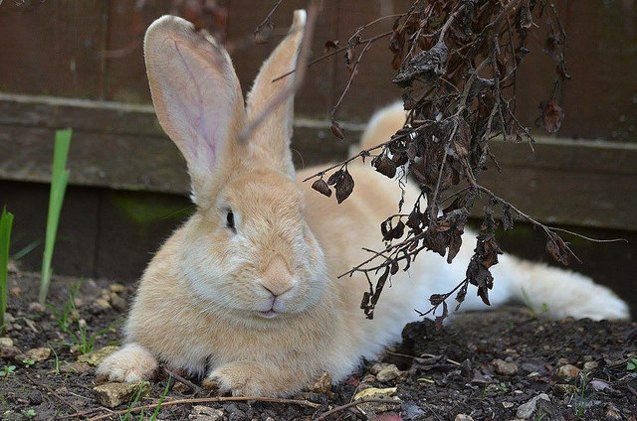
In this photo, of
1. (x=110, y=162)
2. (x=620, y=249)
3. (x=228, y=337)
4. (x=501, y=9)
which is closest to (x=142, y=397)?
(x=228, y=337)

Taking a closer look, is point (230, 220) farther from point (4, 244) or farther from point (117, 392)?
point (4, 244)

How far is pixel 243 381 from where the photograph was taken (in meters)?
2.85

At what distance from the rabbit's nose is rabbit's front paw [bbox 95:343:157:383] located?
1.77ft

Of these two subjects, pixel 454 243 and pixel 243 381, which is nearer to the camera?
pixel 454 243

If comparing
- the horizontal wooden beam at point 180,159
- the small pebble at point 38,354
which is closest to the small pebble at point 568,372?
the horizontal wooden beam at point 180,159

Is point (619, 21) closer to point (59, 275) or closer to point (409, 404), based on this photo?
point (409, 404)

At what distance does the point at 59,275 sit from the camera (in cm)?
464

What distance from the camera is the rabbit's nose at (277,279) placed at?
8.80 feet

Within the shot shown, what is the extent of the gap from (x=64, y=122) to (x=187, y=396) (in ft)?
6.70

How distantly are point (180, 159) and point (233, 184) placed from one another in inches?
59.4

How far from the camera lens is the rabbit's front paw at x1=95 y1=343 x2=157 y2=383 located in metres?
2.90

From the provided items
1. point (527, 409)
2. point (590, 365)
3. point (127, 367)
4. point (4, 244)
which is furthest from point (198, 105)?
point (590, 365)

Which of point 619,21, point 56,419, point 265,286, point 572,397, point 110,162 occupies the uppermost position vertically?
point 619,21

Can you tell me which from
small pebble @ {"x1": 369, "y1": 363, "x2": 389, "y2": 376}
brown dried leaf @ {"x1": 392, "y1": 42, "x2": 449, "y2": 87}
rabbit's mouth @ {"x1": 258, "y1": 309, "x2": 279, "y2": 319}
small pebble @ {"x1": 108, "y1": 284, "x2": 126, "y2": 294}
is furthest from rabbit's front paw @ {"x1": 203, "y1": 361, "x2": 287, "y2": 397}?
small pebble @ {"x1": 108, "y1": 284, "x2": 126, "y2": 294}
